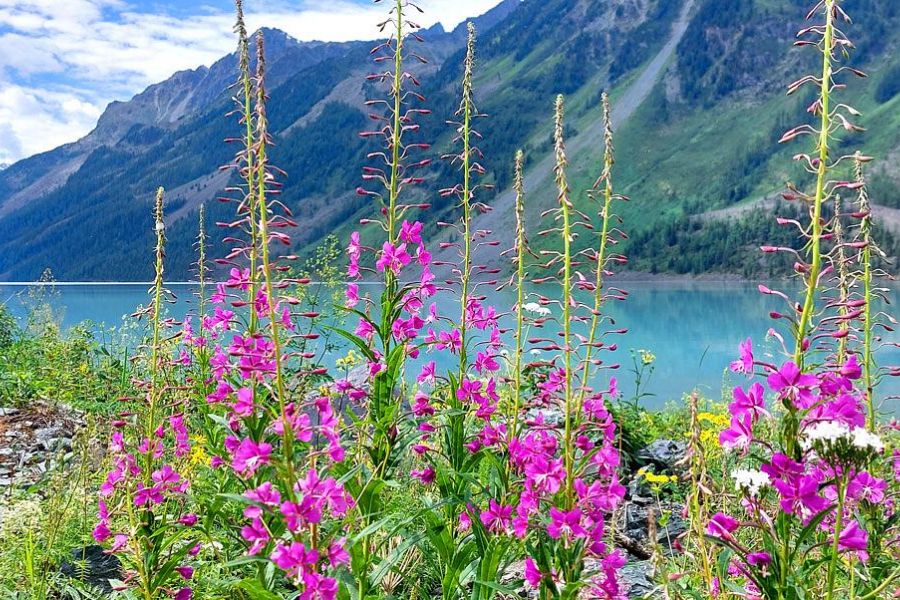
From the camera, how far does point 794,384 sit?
240 cm

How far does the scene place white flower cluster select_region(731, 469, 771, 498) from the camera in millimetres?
2399

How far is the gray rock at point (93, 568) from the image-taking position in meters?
4.51

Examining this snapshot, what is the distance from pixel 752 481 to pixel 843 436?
34 cm

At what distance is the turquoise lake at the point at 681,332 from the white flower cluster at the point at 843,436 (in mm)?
694

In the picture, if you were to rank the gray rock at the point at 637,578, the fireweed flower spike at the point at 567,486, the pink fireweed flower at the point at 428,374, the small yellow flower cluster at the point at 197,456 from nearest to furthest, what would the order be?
the fireweed flower spike at the point at 567,486
the pink fireweed flower at the point at 428,374
the gray rock at the point at 637,578
the small yellow flower cluster at the point at 197,456

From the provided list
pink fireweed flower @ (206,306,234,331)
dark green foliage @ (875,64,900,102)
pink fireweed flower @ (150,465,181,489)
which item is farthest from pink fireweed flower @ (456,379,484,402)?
dark green foliage @ (875,64,900,102)

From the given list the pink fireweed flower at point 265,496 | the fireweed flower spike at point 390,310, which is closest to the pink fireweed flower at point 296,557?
the pink fireweed flower at point 265,496

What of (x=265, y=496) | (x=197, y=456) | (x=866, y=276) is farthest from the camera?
(x=197, y=456)

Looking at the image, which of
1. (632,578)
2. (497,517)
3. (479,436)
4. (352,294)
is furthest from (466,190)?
(632,578)

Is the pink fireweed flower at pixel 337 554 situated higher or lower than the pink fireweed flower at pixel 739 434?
lower

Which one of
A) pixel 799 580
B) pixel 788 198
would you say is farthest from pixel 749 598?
pixel 788 198

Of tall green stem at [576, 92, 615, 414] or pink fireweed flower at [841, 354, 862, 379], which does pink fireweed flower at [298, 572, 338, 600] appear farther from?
pink fireweed flower at [841, 354, 862, 379]

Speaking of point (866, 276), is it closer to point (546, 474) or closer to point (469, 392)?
point (546, 474)

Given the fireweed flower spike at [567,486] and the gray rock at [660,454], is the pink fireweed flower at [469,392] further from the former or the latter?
the gray rock at [660,454]
